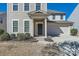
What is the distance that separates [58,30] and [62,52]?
1078 mm

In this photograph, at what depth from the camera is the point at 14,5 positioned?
512 inches

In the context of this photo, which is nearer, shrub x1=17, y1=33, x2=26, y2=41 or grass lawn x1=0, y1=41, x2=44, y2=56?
grass lawn x1=0, y1=41, x2=44, y2=56

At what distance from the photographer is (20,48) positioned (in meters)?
12.7

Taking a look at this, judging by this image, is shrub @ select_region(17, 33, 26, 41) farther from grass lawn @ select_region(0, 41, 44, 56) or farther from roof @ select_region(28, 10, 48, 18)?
roof @ select_region(28, 10, 48, 18)

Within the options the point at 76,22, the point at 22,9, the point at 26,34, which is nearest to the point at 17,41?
the point at 26,34

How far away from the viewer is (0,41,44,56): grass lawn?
12570 mm

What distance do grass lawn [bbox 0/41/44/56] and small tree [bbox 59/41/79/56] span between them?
37.4 inches

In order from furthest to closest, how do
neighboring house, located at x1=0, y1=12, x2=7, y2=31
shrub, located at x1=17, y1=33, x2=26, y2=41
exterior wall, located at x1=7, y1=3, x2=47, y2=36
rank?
exterior wall, located at x1=7, y1=3, x2=47, y2=36, neighboring house, located at x1=0, y1=12, x2=7, y2=31, shrub, located at x1=17, y1=33, x2=26, y2=41

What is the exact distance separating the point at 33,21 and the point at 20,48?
1.36 meters

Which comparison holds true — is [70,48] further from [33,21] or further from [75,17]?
[33,21]

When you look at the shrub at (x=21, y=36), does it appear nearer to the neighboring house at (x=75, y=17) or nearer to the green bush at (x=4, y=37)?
the green bush at (x=4, y=37)

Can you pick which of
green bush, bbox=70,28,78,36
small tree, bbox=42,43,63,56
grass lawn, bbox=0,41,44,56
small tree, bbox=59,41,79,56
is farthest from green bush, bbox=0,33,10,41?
green bush, bbox=70,28,78,36

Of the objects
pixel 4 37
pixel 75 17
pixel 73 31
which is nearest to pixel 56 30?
pixel 73 31

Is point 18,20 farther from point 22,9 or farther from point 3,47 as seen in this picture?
point 3,47
